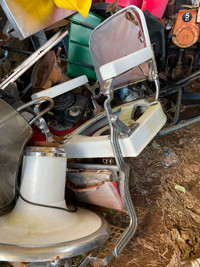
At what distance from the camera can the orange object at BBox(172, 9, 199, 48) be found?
79.4 inches

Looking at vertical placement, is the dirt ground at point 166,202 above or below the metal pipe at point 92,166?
below

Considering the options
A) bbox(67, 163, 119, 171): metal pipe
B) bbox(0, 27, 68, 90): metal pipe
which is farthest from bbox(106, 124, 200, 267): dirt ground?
bbox(0, 27, 68, 90): metal pipe

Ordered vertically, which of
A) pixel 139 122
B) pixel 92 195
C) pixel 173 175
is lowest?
pixel 173 175

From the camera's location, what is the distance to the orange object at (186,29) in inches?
79.4

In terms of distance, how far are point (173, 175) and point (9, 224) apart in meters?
1.21

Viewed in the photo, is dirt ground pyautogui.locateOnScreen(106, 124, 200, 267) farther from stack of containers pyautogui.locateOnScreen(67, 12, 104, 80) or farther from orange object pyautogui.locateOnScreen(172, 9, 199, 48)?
stack of containers pyautogui.locateOnScreen(67, 12, 104, 80)

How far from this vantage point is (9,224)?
116 cm

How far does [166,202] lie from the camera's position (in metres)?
1.72

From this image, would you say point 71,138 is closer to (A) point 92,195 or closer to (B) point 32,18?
(A) point 92,195

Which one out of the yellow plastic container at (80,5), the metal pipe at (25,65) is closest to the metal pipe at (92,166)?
the metal pipe at (25,65)

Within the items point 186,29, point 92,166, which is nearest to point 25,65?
point 92,166

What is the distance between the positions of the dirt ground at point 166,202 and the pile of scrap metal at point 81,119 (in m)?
0.17

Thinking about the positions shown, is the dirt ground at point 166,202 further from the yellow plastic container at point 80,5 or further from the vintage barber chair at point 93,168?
the yellow plastic container at point 80,5

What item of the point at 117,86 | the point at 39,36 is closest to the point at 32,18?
the point at 39,36
